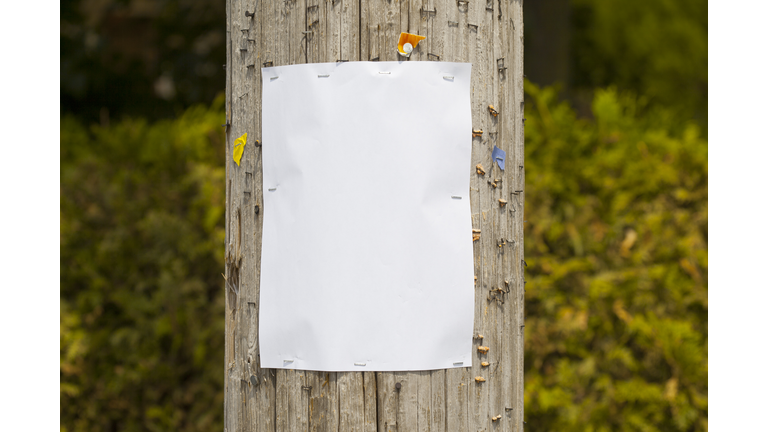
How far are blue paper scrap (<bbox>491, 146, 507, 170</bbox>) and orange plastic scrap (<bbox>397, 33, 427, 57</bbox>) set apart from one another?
32 centimetres

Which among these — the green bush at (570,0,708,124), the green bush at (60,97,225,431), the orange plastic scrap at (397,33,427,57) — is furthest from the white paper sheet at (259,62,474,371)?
the green bush at (570,0,708,124)

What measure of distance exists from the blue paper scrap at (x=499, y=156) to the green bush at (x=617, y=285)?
6.24 ft

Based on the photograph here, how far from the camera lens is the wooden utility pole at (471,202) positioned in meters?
1.38

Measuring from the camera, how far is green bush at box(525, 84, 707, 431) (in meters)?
3.15

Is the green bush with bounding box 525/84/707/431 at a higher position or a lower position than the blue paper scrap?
lower

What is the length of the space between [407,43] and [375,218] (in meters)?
0.42

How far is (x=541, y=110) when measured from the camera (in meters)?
3.42

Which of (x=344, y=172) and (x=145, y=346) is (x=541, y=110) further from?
(x=145, y=346)

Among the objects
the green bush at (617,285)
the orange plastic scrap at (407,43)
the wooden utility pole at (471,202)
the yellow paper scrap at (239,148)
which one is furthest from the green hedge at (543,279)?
the orange plastic scrap at (407,43)

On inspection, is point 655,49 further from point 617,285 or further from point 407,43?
point 407,43

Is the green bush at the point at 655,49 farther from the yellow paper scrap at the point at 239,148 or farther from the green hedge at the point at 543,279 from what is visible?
the yellow paper scrap at the point at 239,148

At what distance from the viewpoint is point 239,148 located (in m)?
1.50

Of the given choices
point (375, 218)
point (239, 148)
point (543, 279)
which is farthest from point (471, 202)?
point (543, 279)

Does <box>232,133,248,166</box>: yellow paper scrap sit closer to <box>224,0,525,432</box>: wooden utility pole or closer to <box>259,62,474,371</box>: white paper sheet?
<box>224,0,525,432</box>: wooden utility pole
